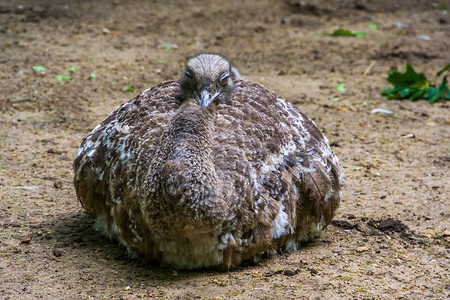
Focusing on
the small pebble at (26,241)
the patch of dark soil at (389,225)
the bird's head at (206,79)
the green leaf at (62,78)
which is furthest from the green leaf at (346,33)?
the small pebble at (26,241)

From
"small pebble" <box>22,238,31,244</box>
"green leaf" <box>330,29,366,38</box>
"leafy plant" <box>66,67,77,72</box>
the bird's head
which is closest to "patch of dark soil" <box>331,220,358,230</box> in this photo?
the bird's head

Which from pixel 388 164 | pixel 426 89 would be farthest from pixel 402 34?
pixel 388 164

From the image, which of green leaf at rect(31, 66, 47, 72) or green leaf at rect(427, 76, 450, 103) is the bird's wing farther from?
green leaf at rect(427, 76, 450, 103)

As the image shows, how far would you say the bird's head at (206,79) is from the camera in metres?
5.05

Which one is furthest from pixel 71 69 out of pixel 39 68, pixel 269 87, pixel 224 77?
pixel 224 77

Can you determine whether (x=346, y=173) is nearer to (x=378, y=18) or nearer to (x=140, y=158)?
(x=140, y=158)

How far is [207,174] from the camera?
458 cm

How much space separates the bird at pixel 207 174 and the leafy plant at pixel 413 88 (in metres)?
4.33

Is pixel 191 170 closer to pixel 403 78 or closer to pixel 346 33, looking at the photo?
pixel 403 78

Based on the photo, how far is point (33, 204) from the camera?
6.13 m

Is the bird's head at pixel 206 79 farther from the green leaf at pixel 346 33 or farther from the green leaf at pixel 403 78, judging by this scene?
the green leaf at pixel 346 33

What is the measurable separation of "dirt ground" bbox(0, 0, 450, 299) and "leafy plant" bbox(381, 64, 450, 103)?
0.62ft

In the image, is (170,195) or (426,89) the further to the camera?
(426,89)

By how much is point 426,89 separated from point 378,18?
14.9ft
